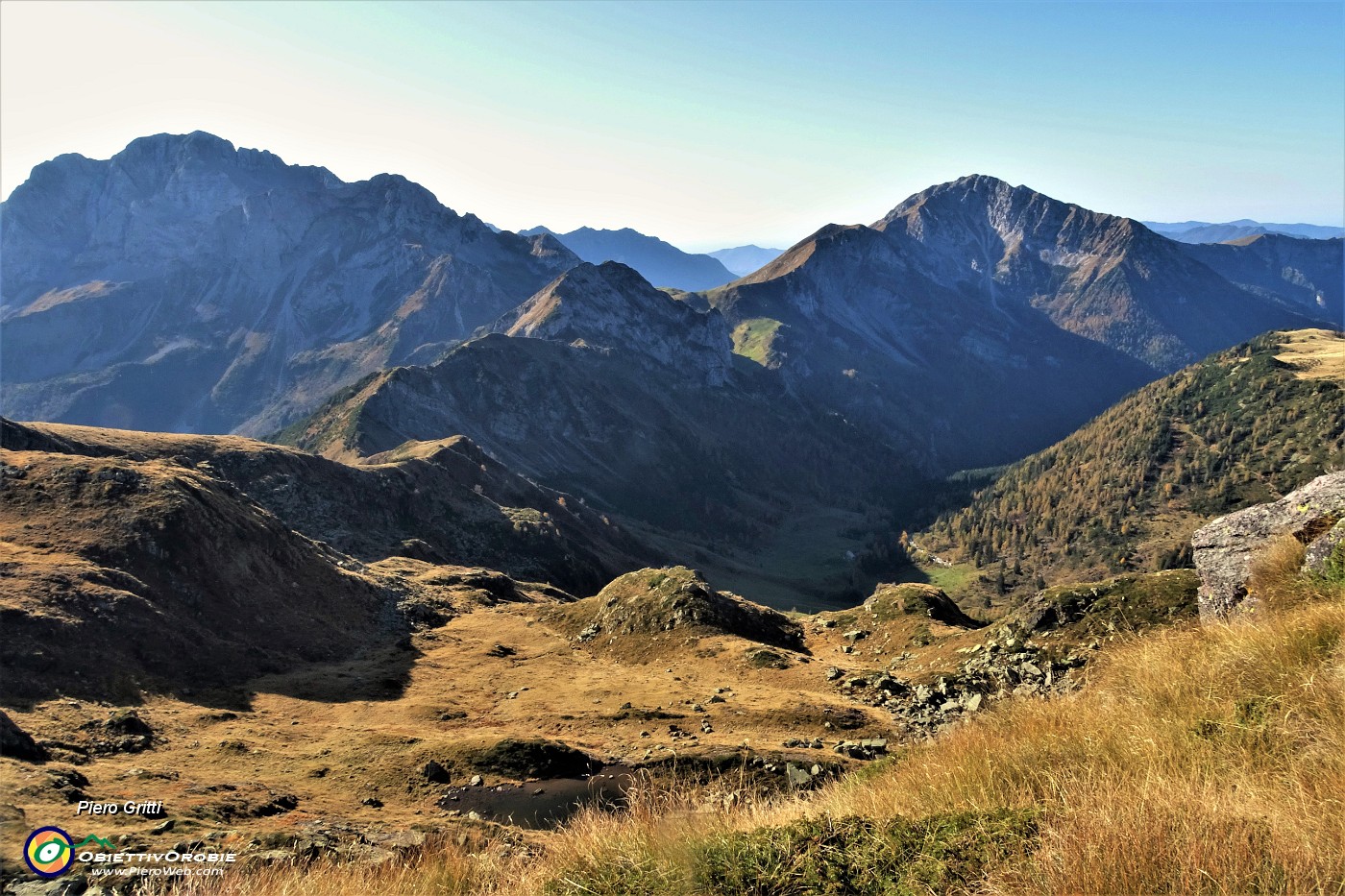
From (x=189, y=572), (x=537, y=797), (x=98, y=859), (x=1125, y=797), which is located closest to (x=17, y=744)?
(x=98, y=859)

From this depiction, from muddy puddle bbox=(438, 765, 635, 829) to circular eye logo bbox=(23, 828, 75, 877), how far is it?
13.2 meters

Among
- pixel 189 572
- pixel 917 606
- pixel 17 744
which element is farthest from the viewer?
pixel 917 606

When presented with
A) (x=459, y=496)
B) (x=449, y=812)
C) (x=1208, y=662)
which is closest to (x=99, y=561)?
(x=449, y=812)

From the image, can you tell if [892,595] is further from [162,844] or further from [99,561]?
[99,561]

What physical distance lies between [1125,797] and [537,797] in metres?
25.8

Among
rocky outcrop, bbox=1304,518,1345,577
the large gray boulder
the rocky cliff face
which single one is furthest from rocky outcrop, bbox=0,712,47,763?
rocky outcrop, bbox=1304,518,1345,577

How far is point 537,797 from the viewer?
1104 inches

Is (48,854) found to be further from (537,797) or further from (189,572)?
(189,572)

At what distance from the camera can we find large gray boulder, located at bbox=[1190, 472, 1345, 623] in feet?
50.9

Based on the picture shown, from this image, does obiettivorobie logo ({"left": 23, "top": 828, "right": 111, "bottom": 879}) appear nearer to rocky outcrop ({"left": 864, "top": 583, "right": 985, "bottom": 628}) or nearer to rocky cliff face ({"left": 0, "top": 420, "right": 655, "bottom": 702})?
rocky cliff face ({"left": 0, "top": 420, "right": 655, "bottom": 702})

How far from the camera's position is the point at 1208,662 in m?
9.22

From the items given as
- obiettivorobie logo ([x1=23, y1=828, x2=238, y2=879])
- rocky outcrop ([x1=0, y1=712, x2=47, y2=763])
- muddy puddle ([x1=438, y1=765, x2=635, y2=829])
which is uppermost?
obiettivorobie logo ([x1=23, y1=828, x2=238, y2=879])

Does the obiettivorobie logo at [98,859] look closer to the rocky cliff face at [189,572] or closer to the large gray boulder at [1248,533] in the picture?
the large gray boulder at [1248,533]

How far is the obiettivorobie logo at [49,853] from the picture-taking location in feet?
44.2
